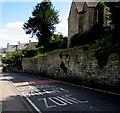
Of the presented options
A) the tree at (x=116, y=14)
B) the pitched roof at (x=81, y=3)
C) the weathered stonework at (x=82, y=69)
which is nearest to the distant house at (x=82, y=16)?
the pitched roof at (x=81, y=3)

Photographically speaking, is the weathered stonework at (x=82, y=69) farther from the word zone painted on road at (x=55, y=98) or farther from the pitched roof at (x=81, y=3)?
the pitched roof at (x=81, y=3)

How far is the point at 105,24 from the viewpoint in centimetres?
1998

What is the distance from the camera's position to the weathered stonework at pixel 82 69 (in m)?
10.3

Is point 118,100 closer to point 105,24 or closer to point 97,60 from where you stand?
point 97,60

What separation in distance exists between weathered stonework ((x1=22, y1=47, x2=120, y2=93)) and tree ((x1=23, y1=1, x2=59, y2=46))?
22.8 m

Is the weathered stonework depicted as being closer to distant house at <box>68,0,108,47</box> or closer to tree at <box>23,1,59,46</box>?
distant house at <box>68,0,108,47</box>

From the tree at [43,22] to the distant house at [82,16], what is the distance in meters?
11.8

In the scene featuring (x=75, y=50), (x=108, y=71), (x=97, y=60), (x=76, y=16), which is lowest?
(x=108, y=71)

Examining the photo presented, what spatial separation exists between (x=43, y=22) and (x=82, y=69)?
33.5 metres

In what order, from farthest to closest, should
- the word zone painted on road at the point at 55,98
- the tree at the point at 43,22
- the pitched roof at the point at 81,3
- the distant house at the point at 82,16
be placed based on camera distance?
the tree at the point at 43,22
the pitched roof at the point at 81,3
the distant house at the point at 82,16
the word zone painted on road at the point at 55,98

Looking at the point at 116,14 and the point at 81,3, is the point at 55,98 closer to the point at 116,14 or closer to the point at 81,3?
the point at 116,14

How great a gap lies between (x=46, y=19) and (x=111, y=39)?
117ft

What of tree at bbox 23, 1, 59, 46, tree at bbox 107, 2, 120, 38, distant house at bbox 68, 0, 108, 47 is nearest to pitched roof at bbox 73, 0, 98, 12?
distant house at bbox 68, 0, 108, 47

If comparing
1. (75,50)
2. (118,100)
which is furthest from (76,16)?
(118,100)
